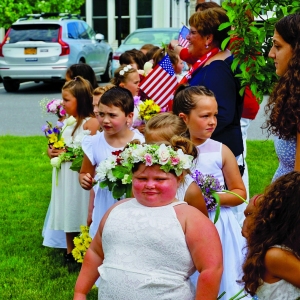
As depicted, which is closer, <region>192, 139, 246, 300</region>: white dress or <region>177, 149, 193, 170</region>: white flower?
<region>177, 149, 193, 170</region>: white flower

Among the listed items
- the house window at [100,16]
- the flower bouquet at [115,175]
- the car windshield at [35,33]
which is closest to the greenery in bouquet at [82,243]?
the flower bouquet at [115,175]

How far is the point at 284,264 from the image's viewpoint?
3.10 m

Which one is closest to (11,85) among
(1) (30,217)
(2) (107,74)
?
(2) (107,74)

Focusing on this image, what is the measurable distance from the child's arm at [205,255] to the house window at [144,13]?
3656 cm

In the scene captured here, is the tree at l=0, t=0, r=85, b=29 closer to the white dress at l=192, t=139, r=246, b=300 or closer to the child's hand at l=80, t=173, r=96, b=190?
the child's hand at l=80, t=173, r=96, b=190

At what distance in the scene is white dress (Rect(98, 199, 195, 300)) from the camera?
3184mm

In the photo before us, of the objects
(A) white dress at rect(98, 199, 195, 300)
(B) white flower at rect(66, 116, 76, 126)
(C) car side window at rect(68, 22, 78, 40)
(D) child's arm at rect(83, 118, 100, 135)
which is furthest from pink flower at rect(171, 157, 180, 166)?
(C) car side window at rect(68, 22, 78, 40)

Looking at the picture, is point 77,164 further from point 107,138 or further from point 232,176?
point 232,176

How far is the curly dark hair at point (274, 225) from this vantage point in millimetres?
3105

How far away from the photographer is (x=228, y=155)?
15.1ft

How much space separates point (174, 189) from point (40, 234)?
4.29m

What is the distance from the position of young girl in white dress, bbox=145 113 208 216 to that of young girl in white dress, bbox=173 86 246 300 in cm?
25

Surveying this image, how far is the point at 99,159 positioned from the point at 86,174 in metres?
0.15

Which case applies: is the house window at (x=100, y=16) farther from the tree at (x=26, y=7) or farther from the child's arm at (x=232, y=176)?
the child's arm at (x=232, y=176)
